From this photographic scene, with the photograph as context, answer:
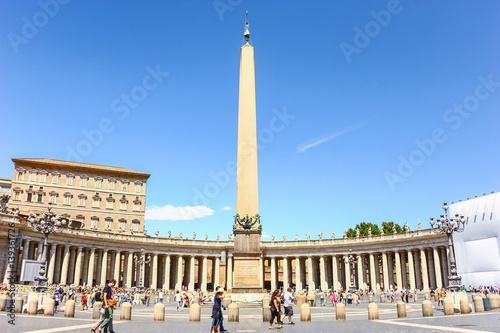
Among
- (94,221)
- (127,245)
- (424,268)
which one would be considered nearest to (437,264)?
(424,268)

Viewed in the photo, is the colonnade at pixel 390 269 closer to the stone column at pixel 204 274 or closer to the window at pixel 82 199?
the stone column at pixel 204 274

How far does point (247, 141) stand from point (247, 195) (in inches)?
140

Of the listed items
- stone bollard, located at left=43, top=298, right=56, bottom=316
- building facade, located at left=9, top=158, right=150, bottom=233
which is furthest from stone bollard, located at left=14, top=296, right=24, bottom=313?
building facade, located at left=9, top=158, right=150, bottom=233

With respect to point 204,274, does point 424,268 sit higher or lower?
higher

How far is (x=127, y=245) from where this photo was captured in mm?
67500

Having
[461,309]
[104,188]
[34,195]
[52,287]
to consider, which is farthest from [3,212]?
[461,309]

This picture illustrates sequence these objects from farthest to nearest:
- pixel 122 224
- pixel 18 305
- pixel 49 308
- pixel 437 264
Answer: pixel 122 224 < pixel 437 264 < pixel 18 305 < pixel 49 308

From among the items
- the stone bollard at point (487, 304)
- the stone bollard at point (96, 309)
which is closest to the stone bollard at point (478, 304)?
the stone bollard at point (487, 304)

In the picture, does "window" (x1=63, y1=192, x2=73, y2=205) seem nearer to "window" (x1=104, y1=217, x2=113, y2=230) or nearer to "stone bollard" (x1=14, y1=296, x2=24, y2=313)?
"window" (x1=104, y1=217, x2=113, y2=230)

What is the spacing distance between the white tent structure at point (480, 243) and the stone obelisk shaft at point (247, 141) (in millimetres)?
38896

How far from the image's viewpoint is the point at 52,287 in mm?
45000

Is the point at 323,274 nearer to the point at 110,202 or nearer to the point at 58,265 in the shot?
the point at 110,202

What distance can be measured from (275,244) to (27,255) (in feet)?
126

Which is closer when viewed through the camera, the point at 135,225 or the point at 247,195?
the point at 247,195
